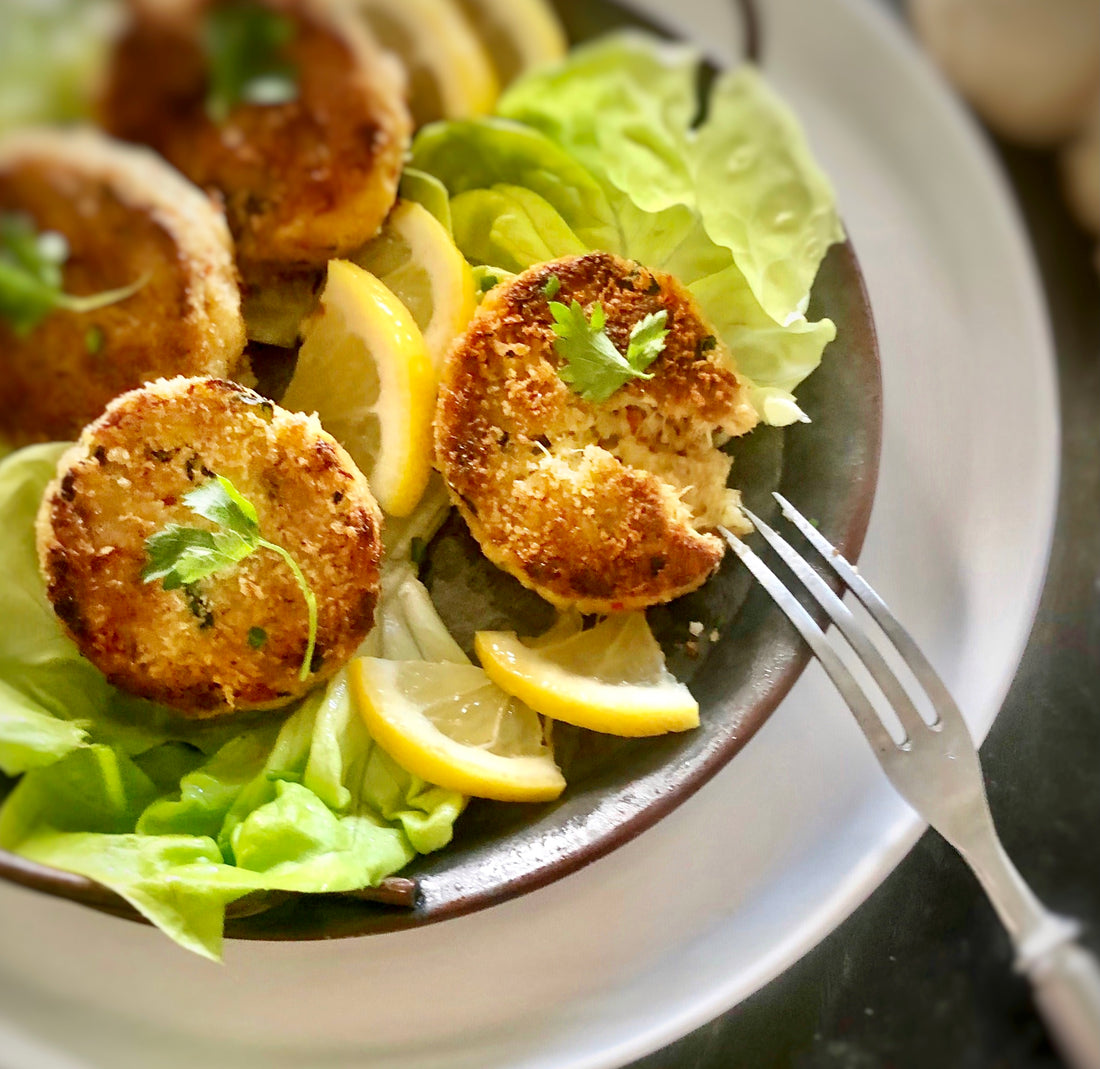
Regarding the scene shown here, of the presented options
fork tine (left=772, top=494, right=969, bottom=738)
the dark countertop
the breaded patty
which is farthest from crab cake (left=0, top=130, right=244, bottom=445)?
the dark countertop

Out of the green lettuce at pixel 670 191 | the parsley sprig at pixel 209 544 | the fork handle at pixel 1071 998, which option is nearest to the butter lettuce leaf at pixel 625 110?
the green lettuce at pixel 670 191

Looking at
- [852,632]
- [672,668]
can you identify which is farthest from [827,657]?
[672,668]

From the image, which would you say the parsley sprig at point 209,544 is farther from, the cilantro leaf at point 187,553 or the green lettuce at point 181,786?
the green lettuce at point 181,786

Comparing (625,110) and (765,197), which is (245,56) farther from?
(765,197)

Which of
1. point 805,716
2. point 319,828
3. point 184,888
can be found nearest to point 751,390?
point 805,716

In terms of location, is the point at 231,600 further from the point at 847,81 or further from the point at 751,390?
the point at 847,81
